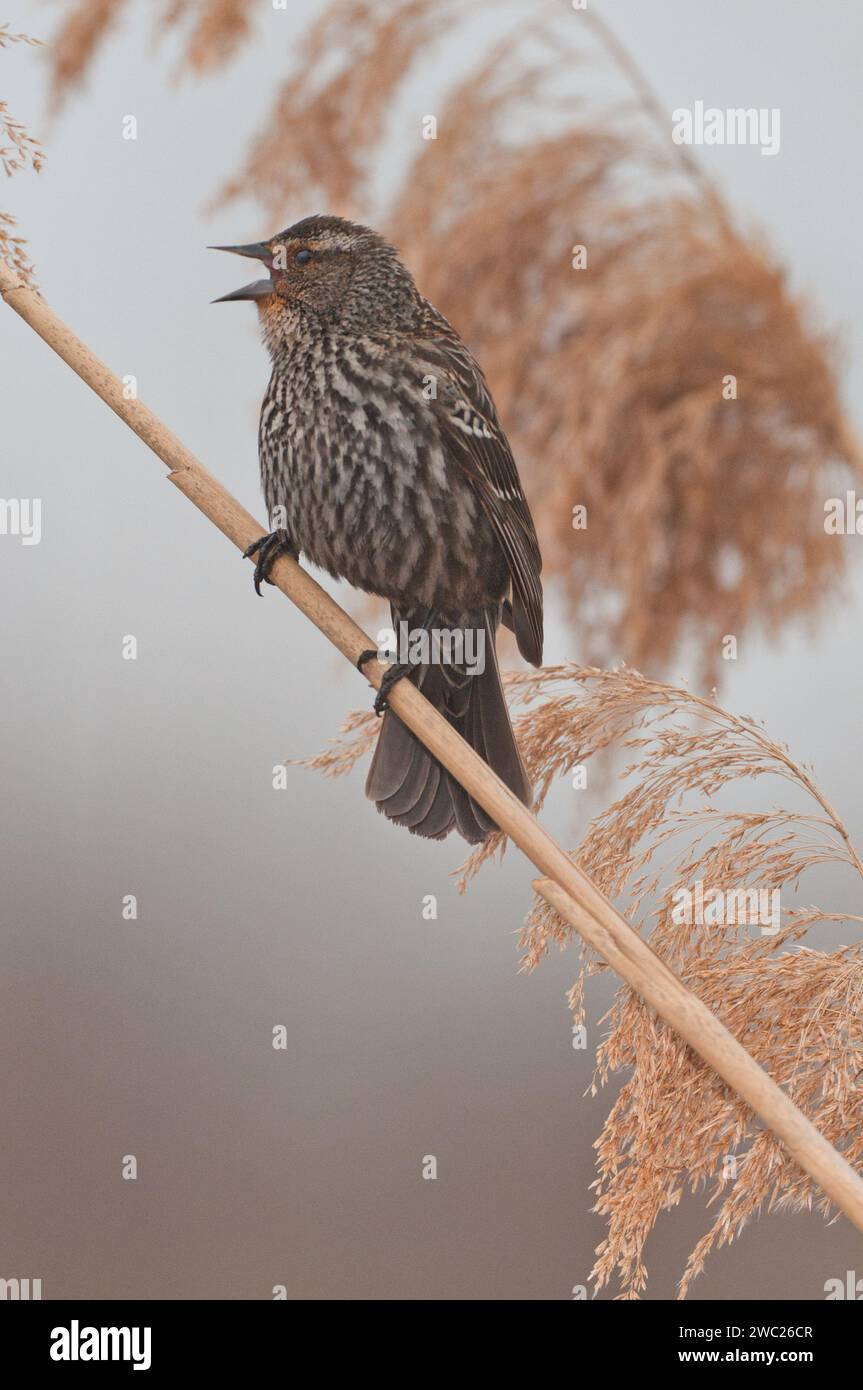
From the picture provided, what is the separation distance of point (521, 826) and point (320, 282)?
828 millimetres

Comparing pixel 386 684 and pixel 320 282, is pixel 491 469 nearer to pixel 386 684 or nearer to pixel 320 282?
pixel 320 282

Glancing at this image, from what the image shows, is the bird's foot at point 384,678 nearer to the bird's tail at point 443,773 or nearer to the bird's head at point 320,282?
the bird's tail at point 443,773

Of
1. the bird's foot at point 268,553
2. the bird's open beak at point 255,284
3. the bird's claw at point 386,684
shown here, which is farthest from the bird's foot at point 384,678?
the bird's open beak at point 255,284

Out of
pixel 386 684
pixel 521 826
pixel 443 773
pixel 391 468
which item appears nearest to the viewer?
pixel 521 826

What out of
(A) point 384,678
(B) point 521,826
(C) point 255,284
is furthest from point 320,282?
(B) point 521,826

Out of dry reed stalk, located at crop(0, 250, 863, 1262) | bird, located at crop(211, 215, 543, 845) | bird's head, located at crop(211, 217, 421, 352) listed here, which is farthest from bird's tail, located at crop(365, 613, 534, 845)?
bird's head, located at crop(211, 217, 421, 352)

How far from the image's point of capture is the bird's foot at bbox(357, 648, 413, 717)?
1.13 metres

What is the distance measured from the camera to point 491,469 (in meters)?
1.50

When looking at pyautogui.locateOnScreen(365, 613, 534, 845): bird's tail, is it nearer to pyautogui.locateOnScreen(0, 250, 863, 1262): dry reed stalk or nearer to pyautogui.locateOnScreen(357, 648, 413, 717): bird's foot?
pyautogui.locateOnScreen(357, 648, 413, 717): bird's foot

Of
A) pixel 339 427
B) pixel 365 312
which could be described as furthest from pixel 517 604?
pixel 365 312

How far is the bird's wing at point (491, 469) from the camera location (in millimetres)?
1460

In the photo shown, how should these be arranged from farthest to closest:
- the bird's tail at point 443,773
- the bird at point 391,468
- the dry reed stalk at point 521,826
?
the bird at point 391,468 < the bird's tail at point 443,773 < the dry reed stalk at point 521,826

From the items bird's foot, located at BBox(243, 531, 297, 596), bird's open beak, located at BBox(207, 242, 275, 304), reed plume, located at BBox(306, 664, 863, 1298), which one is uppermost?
bird's open beak, located at BBox(207, 242, 275, 304)

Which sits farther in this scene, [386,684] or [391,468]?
[391,468]
